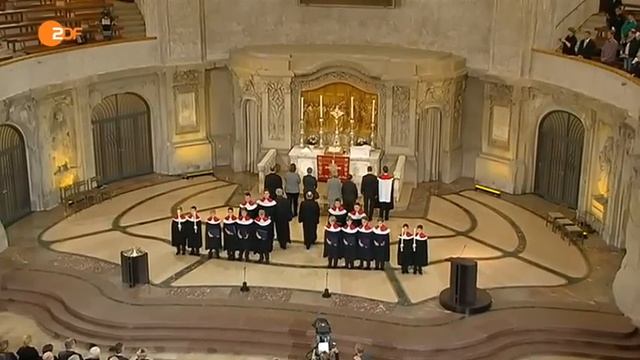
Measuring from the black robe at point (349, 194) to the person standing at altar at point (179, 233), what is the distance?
12.0 ft

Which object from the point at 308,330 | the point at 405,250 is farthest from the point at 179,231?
the point at 405,250

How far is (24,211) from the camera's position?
21.6m

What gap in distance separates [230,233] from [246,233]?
→ 34 centimetres

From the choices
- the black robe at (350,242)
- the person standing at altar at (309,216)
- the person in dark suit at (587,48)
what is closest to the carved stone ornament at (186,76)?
the person standing at altar at (309,216)

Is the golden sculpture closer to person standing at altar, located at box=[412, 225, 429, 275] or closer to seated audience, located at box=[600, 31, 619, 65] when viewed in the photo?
person standing at altar, located at box=[412, 225, 429, 275]

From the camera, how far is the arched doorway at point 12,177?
68.2 ft

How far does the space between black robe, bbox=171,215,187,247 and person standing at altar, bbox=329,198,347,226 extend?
3105 mm

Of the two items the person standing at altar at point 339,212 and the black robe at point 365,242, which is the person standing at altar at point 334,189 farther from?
the black robe at point 365,242

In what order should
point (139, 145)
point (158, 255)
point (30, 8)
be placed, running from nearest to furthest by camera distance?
point (158, 255), point (30, 8), point (139, 145)

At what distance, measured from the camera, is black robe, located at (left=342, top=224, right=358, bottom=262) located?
17906 millimetres

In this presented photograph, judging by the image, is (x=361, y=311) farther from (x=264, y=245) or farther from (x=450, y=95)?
(x=450, y=95)

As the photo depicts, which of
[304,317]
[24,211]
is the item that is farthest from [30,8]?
[304,317]

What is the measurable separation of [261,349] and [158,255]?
4.44 metres

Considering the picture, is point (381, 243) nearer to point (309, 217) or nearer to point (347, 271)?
point (347, 271)
